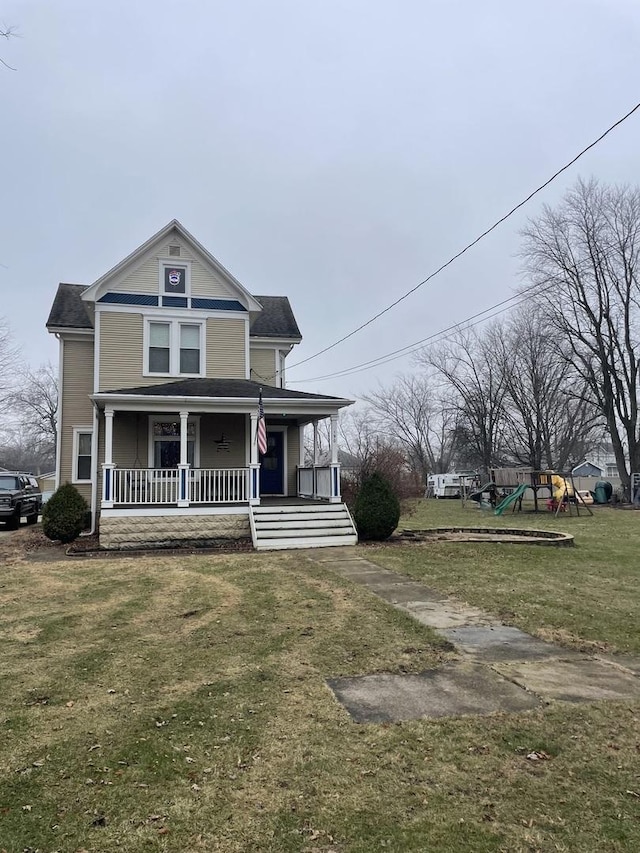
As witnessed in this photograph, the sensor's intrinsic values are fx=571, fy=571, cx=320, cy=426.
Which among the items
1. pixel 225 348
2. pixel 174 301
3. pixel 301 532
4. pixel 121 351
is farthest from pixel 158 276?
pixel 301 532

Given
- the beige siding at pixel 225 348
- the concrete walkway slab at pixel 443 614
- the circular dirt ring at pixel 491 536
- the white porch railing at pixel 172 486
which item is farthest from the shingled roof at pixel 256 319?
the concrete walkway slab at pixel 443 614

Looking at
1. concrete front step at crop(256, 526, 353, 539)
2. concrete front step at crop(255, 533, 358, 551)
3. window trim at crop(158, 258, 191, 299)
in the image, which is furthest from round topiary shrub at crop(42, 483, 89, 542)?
window trim at crop(158, 258, 191, 299)

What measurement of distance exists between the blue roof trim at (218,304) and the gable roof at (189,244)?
293 mm

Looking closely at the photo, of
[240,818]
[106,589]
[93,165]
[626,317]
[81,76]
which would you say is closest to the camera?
[240,818]

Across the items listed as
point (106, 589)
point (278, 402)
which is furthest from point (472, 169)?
point (106, 589)

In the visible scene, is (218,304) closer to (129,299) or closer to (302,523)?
(129,299)

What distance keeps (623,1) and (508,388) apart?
34789 millimetres

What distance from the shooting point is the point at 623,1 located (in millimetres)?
7656

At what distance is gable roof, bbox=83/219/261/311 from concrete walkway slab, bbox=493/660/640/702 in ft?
45.1

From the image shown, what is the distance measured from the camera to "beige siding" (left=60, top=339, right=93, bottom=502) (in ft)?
54.8

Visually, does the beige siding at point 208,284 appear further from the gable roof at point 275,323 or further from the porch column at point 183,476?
the porch column at point 183,476

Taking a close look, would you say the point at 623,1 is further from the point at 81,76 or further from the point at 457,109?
the point at 81,76

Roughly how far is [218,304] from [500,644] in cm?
1342

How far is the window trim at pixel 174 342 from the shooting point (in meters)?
16.2
